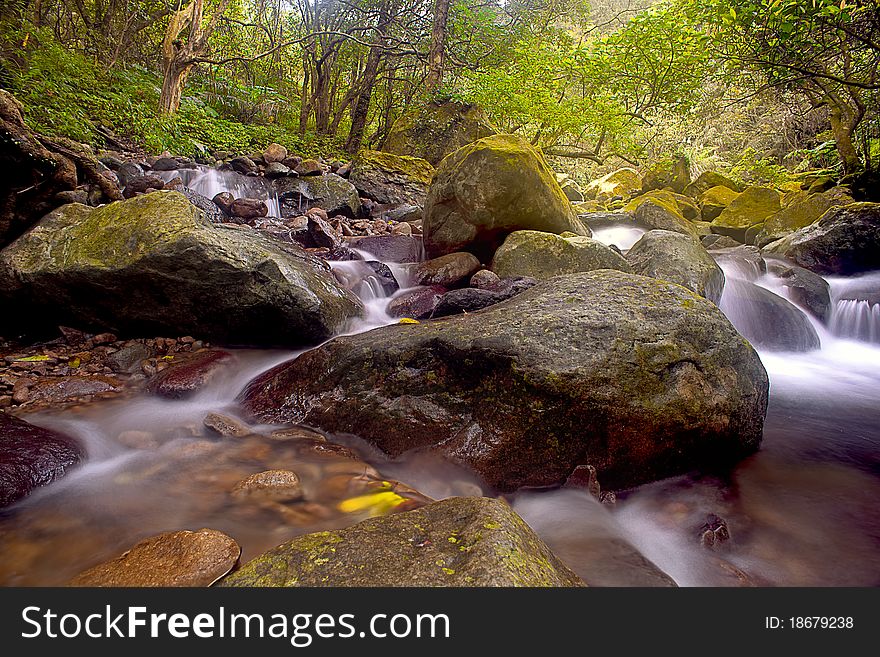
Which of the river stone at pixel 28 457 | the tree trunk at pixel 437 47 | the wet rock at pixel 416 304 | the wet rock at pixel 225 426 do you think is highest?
the tree trunk at pixel 437 47

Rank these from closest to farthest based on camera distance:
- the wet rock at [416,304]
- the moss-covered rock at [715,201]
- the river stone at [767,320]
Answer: the wet rock at [416,304] < the river stone at [767,320] < the moss-covered rock at [715,201]

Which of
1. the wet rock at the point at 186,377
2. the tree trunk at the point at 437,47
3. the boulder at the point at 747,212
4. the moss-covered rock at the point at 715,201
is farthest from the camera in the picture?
the moss-covered rock at the point at 715,201

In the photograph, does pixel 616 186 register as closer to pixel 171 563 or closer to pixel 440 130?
pixel 440 130

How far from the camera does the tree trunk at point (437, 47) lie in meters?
12.9

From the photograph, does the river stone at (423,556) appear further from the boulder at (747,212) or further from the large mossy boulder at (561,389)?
the boulder at (747,212)

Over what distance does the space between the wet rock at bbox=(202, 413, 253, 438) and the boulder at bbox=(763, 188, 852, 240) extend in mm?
12095

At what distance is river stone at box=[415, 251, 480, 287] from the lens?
20.3ft

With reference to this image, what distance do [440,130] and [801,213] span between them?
9701 millimetres

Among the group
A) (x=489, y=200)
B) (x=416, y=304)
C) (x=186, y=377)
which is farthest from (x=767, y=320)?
(x=186, y=377)

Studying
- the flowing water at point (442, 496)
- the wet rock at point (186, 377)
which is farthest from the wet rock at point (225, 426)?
the wet rock at point (186, 377)

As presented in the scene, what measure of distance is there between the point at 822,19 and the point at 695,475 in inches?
296

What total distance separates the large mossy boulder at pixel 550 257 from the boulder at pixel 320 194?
17.7 ft

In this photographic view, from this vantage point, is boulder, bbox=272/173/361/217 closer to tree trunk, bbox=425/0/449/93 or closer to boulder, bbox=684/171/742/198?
tree trunk, bbox=425/0/449/93

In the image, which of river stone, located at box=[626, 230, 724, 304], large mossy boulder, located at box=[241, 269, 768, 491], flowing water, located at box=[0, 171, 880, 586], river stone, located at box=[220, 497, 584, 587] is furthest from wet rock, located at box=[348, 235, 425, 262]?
river stone, located at box=[220, 497, 584, 587]
